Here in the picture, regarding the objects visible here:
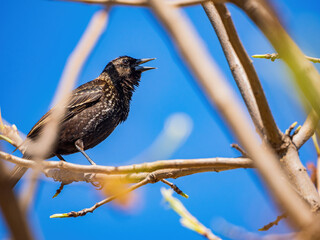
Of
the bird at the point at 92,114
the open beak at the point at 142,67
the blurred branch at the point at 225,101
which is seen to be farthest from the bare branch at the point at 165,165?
the open beak at the point at 142,67

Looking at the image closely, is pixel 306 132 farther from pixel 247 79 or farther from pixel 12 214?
pixel 12 214

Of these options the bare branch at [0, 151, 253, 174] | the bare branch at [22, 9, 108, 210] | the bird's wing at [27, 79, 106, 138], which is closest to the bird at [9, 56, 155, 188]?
the bird's wing at [27, 79, 106, 138]

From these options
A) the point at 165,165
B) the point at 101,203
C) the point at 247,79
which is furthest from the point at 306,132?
the point at 101,203

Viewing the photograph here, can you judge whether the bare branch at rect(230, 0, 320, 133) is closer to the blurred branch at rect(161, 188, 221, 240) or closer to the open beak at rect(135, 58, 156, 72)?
the blurred branch at rect(161, 188, 221, 240)

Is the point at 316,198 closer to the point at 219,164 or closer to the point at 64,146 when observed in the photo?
the point at 219,164

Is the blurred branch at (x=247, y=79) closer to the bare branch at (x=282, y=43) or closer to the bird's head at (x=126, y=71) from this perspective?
the bare branch at (x=282, y=43)

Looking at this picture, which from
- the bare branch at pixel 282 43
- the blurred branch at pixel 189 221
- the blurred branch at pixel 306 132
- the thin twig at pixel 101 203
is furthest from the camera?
the thin twig at pixel 101 203

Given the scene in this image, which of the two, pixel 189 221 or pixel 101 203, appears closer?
pixel 189 221
